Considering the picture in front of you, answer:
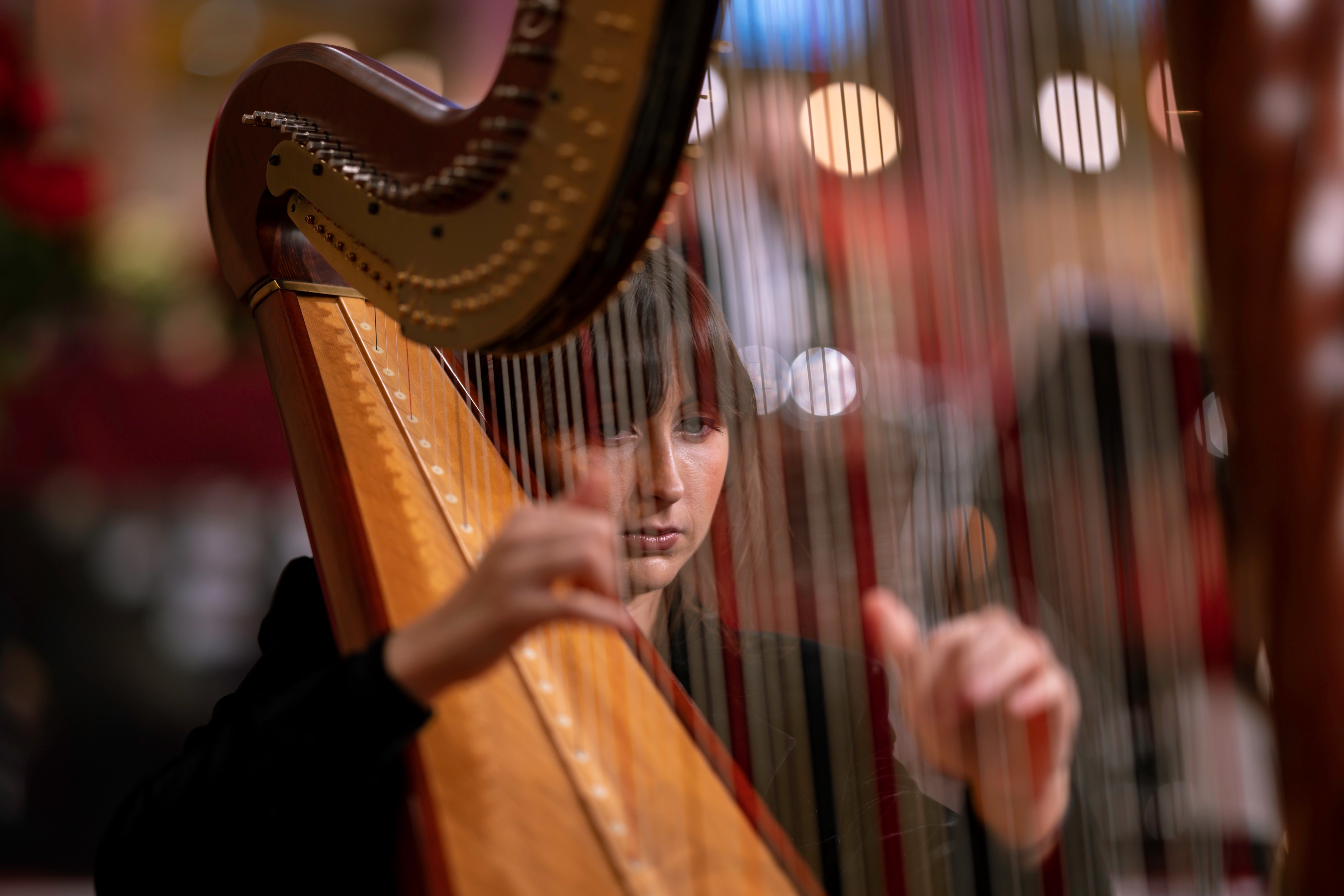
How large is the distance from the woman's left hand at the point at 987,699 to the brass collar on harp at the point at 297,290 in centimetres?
67

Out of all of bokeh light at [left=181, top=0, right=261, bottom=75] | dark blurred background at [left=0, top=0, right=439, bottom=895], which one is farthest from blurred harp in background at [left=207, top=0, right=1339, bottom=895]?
bokeh light at [left=181, top=0, right=261, bottom=75]

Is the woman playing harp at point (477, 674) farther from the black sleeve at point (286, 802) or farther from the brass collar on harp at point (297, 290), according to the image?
the brass collar on harp at point (297, 290)

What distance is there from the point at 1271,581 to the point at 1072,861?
0.61m

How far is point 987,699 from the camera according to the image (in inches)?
20.8

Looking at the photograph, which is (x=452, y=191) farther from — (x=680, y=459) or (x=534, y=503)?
(x=680, y=459)

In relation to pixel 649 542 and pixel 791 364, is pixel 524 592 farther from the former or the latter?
pixel 649 542

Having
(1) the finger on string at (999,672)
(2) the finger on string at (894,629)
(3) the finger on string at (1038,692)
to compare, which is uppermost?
(2) the finger on string at (894,629)

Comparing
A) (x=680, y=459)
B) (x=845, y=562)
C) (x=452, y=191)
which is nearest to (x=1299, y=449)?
(x=845, y=562)

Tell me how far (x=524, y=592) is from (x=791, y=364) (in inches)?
10.4

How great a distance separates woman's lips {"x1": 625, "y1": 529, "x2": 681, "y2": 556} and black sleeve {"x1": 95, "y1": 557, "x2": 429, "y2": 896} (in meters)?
0.46

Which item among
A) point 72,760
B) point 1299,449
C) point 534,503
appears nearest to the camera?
point 1299,449

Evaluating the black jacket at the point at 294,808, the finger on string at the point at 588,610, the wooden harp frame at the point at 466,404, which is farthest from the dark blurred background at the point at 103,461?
the finger on string at the point at 588,610

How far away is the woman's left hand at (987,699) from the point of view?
1.75ft

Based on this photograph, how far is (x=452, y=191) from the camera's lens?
0.69m
